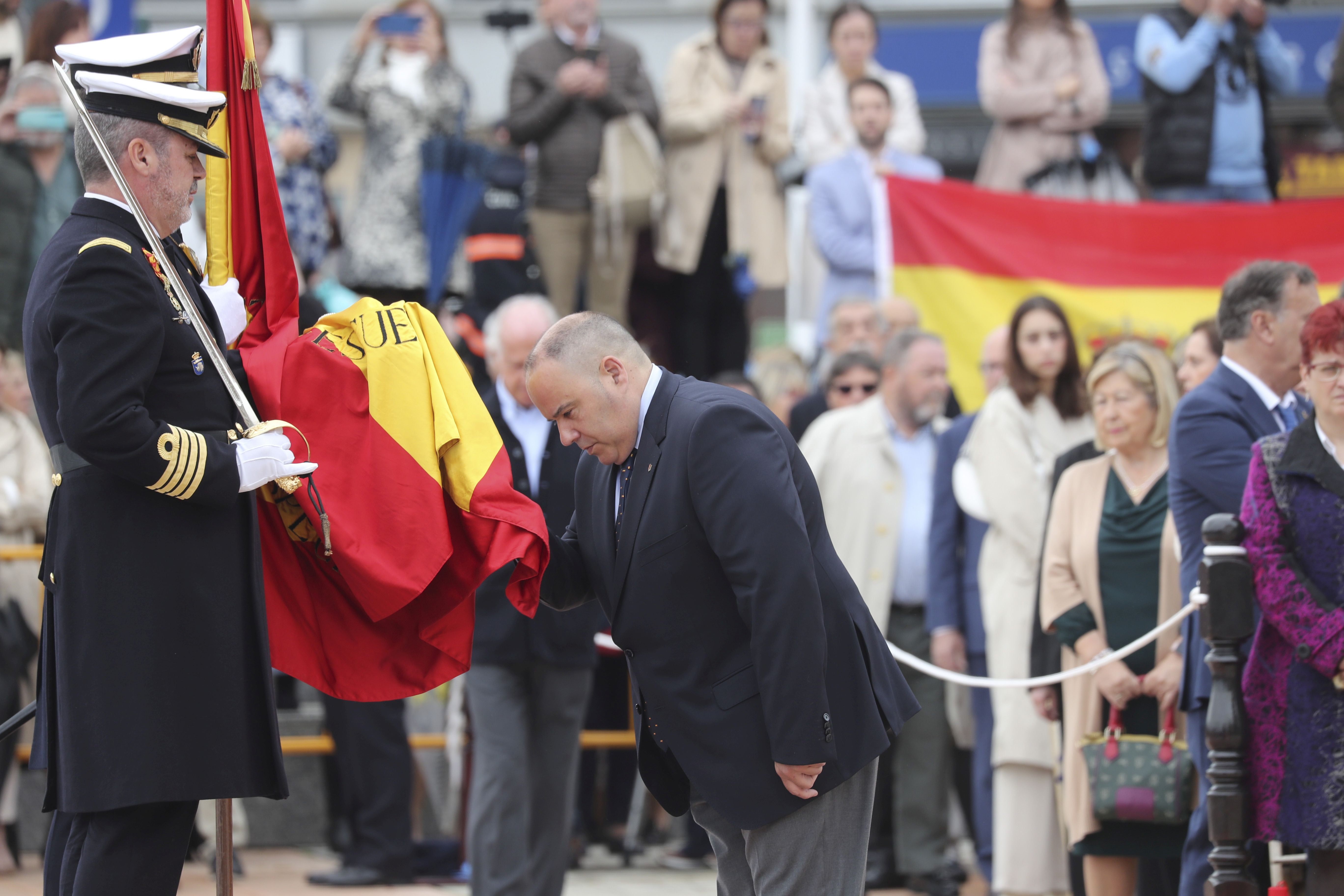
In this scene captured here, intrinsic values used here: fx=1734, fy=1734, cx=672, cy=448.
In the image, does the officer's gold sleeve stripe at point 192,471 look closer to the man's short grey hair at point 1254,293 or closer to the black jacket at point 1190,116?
the man's short grey hair at point 1254,293

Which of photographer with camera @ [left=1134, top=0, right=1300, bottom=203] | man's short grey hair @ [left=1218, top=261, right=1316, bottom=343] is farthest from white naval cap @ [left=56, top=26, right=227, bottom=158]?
photographer with camera @ [left=1134, top=0, right=1300, bottom=203]

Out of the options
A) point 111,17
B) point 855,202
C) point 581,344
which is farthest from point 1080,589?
point 111,17

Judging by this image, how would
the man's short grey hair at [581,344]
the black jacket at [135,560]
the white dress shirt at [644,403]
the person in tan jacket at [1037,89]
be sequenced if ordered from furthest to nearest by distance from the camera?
the person in tan jacket at [1037,89] < the white dress shirt at [644,403] < the man's short grey hair at [581,344] < the black jacket at [135,560]

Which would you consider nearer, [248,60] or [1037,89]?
[248,60]

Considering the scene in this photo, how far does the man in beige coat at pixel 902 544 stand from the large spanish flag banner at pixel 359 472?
3.45 metres

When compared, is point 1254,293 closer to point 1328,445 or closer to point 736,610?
point 1328,445

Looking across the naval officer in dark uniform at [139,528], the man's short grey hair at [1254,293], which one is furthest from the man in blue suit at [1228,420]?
the naval officer in dark uniform at [139,528]

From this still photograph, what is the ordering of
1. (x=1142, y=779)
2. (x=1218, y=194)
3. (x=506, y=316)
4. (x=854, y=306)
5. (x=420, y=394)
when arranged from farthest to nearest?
(x=1218, y=194) → (x=854, y=306) → (x=506, y=316) → (x=1142, y=779) → (x=420, y=394)

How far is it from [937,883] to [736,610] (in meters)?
3.97

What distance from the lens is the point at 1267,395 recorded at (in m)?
5.86

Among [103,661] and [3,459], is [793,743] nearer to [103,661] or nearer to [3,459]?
[103,661]

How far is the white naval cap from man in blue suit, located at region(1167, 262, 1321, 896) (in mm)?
3323

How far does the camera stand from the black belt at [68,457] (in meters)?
4.15

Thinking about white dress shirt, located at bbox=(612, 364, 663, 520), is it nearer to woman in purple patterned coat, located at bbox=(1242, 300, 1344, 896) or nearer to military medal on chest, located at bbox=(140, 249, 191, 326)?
military medal on chest, located at bbox=(140, 249, 191, 326)
